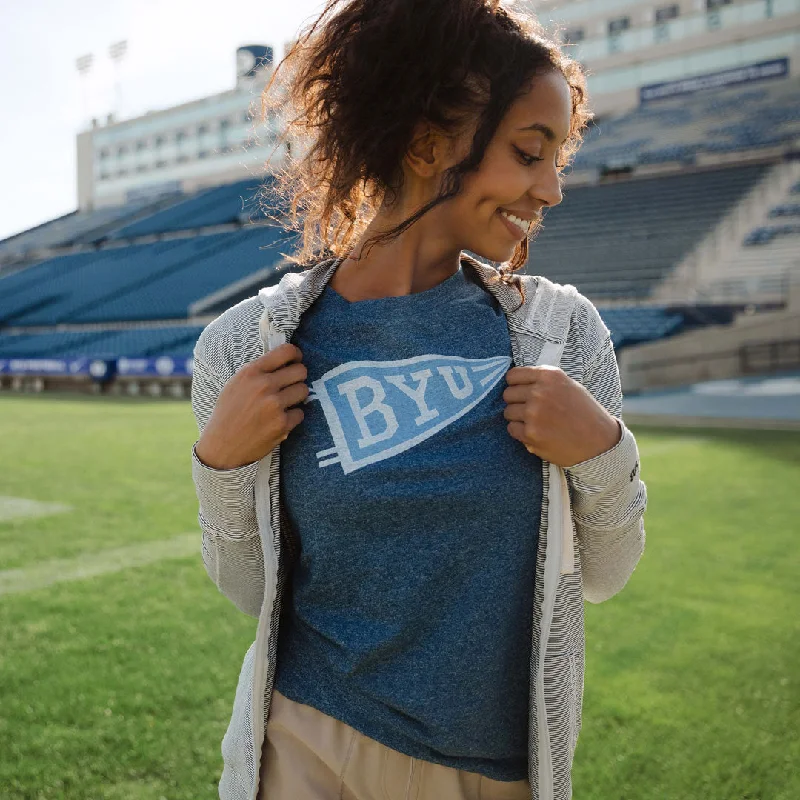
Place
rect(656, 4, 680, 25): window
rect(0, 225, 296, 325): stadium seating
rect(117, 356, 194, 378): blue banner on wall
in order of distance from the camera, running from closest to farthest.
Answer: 1. rect(117, 356, 194, 378): blue banner on wall
2. rect(0, 225, 296, 325): stadium seating
3. rect(656, 4, 680, 25): window

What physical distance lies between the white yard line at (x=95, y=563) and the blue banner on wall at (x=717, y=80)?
2468 centimetres

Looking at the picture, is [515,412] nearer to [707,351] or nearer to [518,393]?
[518,393]

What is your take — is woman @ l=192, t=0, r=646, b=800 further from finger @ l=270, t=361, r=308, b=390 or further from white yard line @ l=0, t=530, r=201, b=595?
white yard line @ l=0, t=530, r=201, b=595

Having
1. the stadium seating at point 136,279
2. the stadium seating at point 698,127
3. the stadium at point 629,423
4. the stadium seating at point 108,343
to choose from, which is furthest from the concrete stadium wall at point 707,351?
the stadium seating at point 136,279

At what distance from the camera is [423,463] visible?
3.69ft

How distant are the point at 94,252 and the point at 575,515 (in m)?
34.4

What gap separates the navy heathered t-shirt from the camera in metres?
1.13

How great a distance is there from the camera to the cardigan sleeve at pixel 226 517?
47.5 inches

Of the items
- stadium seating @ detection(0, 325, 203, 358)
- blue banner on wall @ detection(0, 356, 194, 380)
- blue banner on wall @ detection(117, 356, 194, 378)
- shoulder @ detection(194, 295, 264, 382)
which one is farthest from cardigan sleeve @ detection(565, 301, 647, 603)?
stadium seating @ detection(0, 325, 203, 358)

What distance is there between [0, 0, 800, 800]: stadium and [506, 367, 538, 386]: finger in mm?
535

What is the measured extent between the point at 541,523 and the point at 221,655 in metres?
2.35

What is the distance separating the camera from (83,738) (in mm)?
2551

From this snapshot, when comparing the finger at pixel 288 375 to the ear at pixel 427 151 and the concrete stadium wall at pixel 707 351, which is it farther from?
the concrete stadium wall at pixel 707 351

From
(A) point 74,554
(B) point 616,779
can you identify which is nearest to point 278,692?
(B) point 616,779
